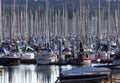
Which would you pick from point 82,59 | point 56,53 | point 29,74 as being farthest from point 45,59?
point 29,74

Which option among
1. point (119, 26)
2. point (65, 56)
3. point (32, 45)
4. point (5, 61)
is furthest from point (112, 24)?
point (5, 61)

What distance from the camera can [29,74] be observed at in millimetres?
52250

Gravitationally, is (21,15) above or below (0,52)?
above

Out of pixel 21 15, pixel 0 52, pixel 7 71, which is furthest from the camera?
pixel 21 15

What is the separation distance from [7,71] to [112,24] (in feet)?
141

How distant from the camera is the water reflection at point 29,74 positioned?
45062mm

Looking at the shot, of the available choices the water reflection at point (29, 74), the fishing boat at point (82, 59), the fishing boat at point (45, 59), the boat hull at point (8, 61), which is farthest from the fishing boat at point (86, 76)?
the fishing boat at point (45, 59)

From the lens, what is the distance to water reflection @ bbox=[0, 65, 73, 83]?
45062mm

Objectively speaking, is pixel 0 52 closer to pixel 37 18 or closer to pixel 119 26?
pixel 119 26

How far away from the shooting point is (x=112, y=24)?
9488 cm

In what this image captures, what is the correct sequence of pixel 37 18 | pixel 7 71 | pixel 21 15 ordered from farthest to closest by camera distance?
pixel 37 18, pixel 21 15, pixel 7 71

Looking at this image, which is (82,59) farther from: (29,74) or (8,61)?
(8,61)

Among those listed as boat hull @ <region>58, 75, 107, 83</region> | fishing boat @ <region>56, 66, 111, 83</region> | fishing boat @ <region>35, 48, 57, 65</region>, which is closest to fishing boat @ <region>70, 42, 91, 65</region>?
fishing boat @ <region>35, 48, 57, 65</region>

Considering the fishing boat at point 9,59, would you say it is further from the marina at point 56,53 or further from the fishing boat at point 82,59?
the fishing boat at point 82,59
